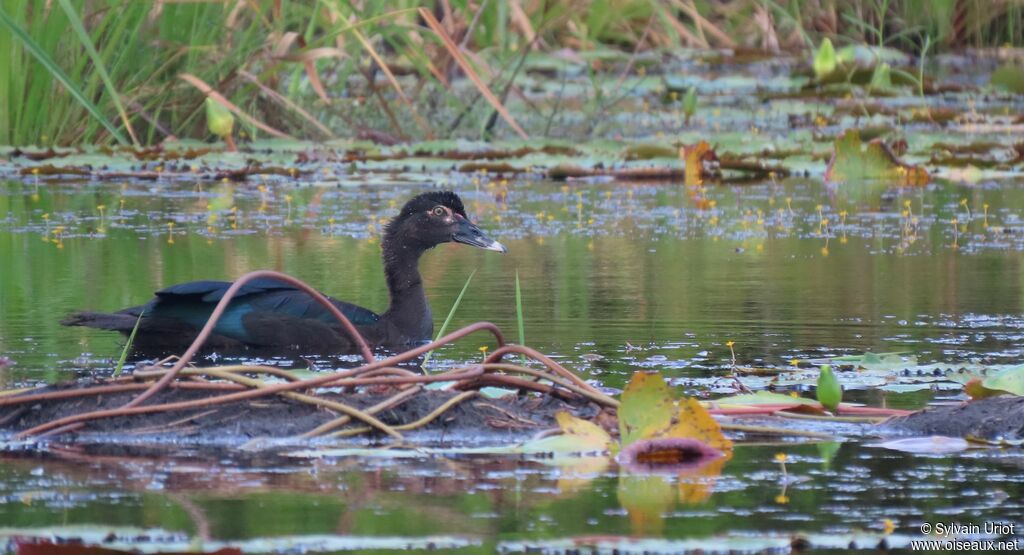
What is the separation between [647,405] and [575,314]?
2872 mm

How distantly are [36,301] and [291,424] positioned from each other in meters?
3.28

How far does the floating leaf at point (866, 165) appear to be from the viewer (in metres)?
12.3

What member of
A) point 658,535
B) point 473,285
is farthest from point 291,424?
point 473,285

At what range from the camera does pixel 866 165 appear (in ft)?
41.1

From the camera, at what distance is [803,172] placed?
12.9 m

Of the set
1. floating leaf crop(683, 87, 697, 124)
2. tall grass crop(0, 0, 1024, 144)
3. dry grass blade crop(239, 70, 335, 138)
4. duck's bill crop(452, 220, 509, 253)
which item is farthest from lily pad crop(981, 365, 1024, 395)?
floating leaf crop(683, 87, 697, 124)

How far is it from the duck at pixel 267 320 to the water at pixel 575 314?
157mm

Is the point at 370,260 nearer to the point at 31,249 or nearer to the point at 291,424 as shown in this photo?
the point at 31,249

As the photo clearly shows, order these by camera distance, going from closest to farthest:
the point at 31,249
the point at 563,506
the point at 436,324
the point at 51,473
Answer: the point at 563,506, the point at 51,473, the point at 436,324, the point at 31,249

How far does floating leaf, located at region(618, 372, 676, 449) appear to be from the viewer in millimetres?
4281

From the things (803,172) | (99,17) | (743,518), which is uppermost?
(99,17)

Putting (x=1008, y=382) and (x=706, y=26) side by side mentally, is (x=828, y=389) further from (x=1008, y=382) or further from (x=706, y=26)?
(x=706, y=26)

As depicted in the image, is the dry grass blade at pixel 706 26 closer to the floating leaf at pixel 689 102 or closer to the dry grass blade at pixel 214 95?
the floating leaf at pixel 689 102

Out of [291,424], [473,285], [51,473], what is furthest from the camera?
[473,285]
